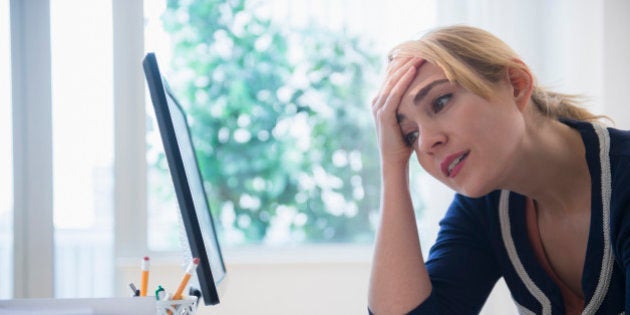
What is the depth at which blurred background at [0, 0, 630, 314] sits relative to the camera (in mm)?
2160

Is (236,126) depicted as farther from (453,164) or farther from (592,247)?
(592,247)

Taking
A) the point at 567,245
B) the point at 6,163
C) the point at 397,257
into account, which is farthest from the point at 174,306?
the point at 6,163

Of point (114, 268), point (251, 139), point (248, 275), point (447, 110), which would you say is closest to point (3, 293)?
point (114, 268)

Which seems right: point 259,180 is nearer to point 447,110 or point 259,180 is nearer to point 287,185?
point 287,185

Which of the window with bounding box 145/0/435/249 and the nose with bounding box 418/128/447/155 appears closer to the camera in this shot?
the nose with bounding box 418/128/447/155

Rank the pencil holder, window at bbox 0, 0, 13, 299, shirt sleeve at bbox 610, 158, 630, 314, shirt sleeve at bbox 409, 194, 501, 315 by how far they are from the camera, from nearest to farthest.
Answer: the pencil holder
shirt sleeve at bbox 610, 158, 630, 314
shirt sleeve at bbox 409, 194, 501, 315
window at bbox 0, 0, 13, 299

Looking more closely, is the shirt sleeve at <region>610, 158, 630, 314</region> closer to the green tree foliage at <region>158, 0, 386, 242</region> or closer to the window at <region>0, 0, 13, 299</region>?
the green tree foliage at <region>158, 0, 386, 242</region>

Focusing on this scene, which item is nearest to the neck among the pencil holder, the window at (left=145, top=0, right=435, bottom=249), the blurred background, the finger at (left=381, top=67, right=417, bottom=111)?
the finger at (left=381, top=67, right=417, bottom=111)

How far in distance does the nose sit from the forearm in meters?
0.14

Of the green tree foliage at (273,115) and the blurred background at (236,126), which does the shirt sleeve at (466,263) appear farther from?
the green tree foliage at (273,115)

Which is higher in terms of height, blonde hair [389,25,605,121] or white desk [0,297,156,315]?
blonde hair [389,25,605,121]

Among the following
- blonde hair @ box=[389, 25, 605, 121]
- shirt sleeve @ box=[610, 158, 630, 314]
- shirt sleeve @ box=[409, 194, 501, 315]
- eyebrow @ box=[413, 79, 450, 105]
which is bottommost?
shirt sleeve @ box=[409, 194, 501, 315]

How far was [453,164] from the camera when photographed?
1.05 m

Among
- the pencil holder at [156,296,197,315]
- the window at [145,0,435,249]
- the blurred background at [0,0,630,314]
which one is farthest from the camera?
the window at [145,0,435,249]
